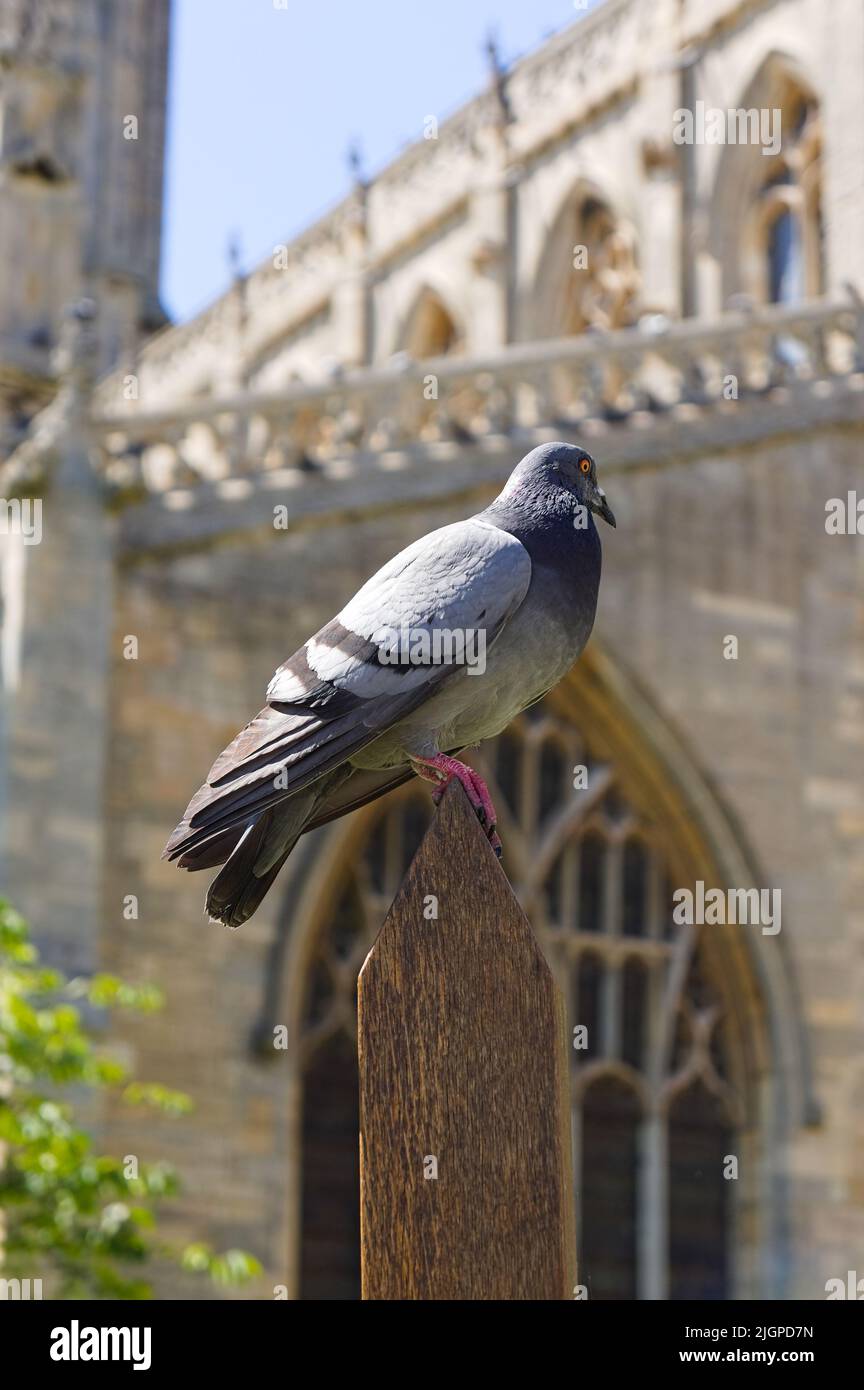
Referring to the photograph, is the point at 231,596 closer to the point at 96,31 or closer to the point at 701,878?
the point at 701,878

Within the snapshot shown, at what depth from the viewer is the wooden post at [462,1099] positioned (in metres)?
3.96

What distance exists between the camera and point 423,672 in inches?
169

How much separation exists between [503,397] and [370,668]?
13.4 meters

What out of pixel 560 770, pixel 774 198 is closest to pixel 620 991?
pixel 560 770

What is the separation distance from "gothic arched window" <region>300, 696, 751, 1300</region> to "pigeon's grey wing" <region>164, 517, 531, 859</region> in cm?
1246

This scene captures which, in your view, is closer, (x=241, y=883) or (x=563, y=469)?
(x=241, y=883)

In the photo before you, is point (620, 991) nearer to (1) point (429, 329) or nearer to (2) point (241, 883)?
Result: (2) point (241, 883)

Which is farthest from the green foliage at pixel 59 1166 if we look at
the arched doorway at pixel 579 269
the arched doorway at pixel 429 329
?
the arched doorway at pixel 429 329

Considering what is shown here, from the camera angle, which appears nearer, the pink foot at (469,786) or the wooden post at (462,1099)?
the wooden post at (462,1099)

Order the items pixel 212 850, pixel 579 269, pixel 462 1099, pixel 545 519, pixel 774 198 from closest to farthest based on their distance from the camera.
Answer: pixel 462 1099, pixel 212 850, pixel 545 519, pixel 774 198, pixel 579 269

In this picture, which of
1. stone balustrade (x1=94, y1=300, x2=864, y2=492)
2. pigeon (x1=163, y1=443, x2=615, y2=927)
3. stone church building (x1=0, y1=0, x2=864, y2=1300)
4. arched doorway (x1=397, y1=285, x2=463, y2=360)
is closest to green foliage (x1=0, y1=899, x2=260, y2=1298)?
stone church building (x1=0, y1=0, x2=864, y2=1300)

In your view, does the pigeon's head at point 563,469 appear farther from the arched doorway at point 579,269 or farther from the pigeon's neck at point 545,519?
the arched doorway at point 579,269

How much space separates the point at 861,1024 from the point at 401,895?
1429cm

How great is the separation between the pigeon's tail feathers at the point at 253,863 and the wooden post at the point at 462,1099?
241 millimetres
